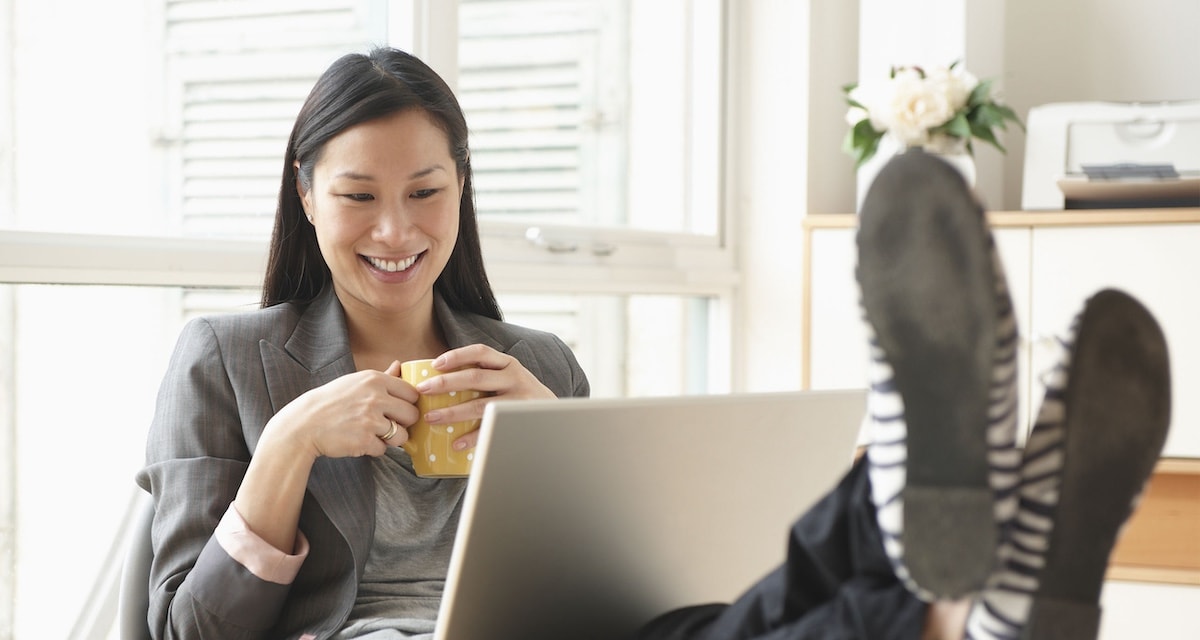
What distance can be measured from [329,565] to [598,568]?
0.39m

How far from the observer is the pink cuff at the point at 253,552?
123cm

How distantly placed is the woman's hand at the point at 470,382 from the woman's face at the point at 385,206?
0.98 feet

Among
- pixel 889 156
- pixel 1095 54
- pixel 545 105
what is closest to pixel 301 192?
pixel 545 105

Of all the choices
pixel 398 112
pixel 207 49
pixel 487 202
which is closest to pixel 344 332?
pixel 398 112

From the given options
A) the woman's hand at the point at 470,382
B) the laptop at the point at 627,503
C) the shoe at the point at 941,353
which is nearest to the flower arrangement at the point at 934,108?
the laptop at the point at 627,503

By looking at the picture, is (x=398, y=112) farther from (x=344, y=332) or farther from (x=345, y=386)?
(x=345, y=386)

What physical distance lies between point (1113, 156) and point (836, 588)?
2143mm

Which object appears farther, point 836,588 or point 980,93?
point 980,93

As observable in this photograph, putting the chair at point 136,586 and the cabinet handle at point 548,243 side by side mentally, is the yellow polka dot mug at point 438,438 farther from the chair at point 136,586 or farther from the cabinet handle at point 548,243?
the cabinet handle at point 548,243

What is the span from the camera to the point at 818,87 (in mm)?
3240

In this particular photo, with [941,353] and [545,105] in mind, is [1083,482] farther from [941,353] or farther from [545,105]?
[545,105]

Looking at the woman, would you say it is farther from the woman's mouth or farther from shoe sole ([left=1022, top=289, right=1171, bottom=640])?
shoe sole ([left=1022, top=289, right=1171, bottom=640])

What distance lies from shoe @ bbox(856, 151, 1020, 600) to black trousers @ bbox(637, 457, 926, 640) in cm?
7

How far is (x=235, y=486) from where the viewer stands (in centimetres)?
132
